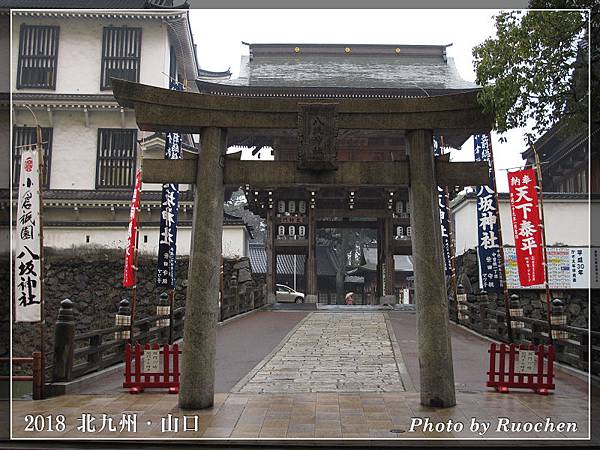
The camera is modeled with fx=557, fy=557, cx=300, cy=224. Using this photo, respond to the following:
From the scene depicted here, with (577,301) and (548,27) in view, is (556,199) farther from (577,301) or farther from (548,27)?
(548,27)

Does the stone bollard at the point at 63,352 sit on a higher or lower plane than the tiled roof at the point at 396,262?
lower

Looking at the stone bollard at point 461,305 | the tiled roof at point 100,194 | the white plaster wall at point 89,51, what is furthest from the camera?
the white plaster wall at point 89,51

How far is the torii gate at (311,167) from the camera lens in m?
7.64

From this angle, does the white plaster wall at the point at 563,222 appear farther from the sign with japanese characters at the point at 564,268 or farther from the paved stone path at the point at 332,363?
the paved stone path at the point at 332,363

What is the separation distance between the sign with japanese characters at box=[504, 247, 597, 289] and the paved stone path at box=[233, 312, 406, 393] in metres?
5.81

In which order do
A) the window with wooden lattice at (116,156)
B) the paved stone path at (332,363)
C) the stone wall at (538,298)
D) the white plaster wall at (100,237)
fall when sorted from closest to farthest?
the paved stone path at (332,363) → the stone wall at (538,298) → the white plaster wall at (100,237) → the window with wooden lattice at (116,156)

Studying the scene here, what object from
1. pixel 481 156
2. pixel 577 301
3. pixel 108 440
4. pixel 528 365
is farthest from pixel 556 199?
pixel 108 440

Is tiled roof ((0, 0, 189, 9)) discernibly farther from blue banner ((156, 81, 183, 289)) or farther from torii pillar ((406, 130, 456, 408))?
torii pillar ((406, 130, 456, 408))

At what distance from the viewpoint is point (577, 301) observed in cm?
1952

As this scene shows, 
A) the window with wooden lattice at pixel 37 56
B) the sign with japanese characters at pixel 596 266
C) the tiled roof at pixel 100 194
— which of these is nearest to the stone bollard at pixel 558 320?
the sign with japanese characters at pixel 596 266

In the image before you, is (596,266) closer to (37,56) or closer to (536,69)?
(536,69)

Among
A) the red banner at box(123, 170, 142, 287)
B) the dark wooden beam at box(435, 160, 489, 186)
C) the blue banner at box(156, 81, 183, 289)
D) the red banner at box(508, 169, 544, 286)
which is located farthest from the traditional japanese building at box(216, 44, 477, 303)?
the dark wooden beam at box(435, 160, 489, 186)

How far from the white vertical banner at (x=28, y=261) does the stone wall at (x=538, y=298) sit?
1415cm

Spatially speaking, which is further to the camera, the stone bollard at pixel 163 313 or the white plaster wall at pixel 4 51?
the white plaster wall at pixel 4 51
